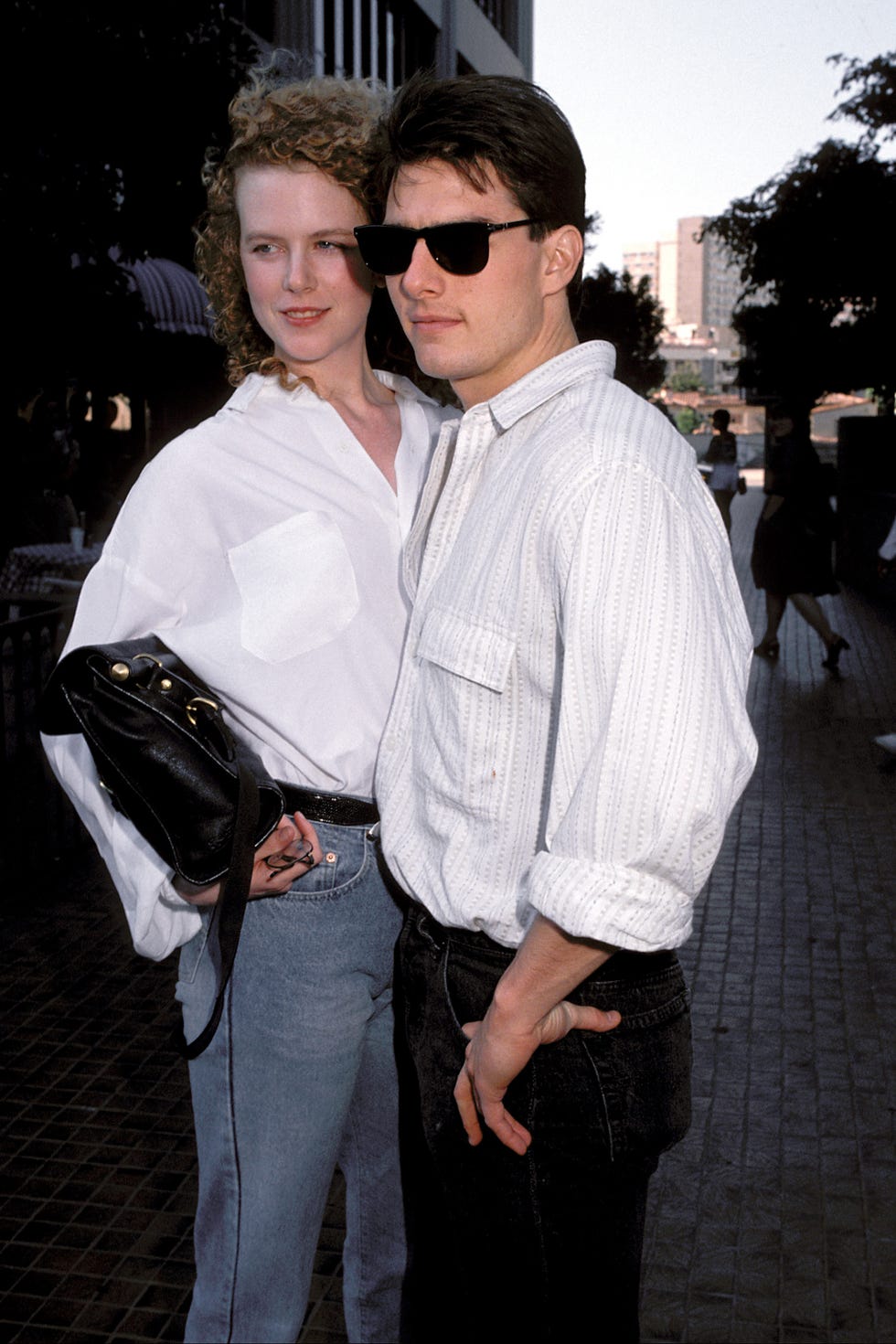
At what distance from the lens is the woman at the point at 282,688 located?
1917mm

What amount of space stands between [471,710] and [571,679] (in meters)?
0.16

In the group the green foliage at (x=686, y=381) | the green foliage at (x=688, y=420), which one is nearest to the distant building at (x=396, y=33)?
the green foliage at (x=688, y=420)

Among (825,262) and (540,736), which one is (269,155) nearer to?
(540,736)

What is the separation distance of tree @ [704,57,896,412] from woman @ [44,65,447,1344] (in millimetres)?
21717

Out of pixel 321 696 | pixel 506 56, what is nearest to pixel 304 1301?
pixel 321 696

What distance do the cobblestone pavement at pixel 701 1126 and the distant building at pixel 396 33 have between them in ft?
17.2

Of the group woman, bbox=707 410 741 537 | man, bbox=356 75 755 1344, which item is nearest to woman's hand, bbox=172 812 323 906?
man, bbox=356 75 755 1344

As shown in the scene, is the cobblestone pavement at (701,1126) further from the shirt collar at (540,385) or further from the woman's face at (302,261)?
the woman's face at (302,261)

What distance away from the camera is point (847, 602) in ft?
51.3

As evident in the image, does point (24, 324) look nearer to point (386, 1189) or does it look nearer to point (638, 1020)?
point (386, 1189)

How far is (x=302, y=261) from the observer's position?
80.6 inches

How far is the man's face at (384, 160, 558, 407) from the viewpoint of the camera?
1646mm

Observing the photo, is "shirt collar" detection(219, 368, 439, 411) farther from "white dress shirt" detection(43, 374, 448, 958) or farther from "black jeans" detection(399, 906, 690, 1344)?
"black jeans" detection(399, 906, 690, 1344)

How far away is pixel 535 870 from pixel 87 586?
84 cm
